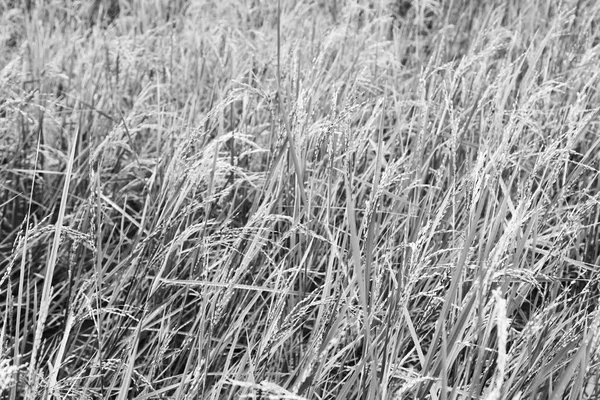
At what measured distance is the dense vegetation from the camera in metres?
1.49

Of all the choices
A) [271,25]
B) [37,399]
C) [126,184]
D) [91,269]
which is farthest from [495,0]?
[37,399]

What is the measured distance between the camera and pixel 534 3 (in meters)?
3.66

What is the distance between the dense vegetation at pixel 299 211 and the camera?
149 cm

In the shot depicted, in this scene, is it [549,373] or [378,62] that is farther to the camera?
[378,62]

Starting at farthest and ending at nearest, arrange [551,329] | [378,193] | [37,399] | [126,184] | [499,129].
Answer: [126,184] → [499,129] → [551,329] → [37,399] → [378,193]

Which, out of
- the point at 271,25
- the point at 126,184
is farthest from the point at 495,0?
the point at 126,184

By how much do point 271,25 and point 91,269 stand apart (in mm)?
2052

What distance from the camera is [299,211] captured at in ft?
6.06

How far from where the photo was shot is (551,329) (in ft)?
5.86

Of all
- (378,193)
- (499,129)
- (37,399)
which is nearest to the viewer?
(378,193)

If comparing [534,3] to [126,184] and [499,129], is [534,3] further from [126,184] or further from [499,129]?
[126,184]

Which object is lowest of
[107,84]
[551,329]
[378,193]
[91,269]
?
[91,269]

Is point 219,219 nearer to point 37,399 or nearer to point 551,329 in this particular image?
point 37,399

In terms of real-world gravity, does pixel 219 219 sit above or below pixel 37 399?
above
